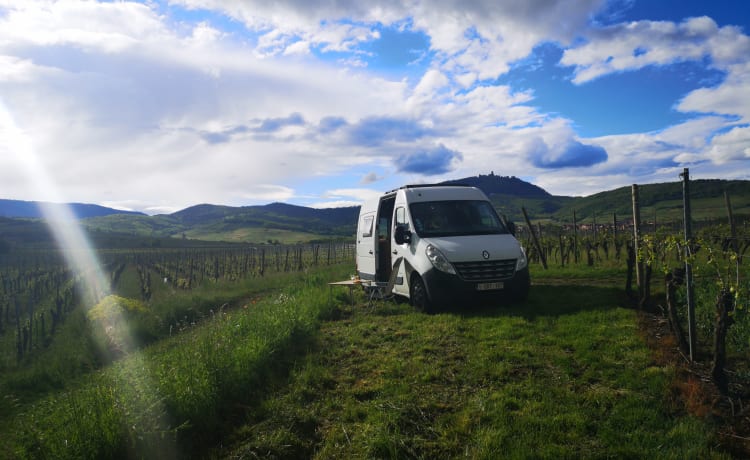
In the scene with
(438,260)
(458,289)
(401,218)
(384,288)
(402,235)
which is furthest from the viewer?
(384,288)

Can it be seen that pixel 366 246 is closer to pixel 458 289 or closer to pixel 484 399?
pixel 458 289

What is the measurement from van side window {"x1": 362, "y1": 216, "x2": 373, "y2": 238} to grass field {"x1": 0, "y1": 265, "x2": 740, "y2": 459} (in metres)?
4.85

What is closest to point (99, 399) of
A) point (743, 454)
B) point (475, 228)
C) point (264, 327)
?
point (264, 327)

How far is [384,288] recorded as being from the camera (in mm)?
11367

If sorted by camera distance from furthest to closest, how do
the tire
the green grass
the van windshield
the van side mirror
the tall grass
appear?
the van side mirror
the van windshield
the tire
the tall grass
the green grass

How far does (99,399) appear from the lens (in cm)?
485

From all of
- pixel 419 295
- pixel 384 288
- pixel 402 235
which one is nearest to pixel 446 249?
pixel 419 295

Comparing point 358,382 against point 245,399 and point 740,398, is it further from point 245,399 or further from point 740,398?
point 740,398

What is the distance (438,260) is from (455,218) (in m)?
1.53

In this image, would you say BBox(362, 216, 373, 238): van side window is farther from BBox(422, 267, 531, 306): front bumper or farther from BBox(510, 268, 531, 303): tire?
BBox(510, 268, 531, 303): tire


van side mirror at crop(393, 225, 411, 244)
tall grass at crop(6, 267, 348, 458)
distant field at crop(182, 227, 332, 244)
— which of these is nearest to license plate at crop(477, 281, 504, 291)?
van side mirror at crop(393, 225, 411, 244)

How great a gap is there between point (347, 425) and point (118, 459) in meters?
2.07

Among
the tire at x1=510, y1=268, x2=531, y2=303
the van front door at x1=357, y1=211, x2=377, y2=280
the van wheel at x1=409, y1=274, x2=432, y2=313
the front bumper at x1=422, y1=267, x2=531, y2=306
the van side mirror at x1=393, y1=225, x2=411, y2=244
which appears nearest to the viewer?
the front bumper at x1=422, y1=267, x2=531, y2=306

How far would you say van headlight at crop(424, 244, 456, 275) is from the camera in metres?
8.70
